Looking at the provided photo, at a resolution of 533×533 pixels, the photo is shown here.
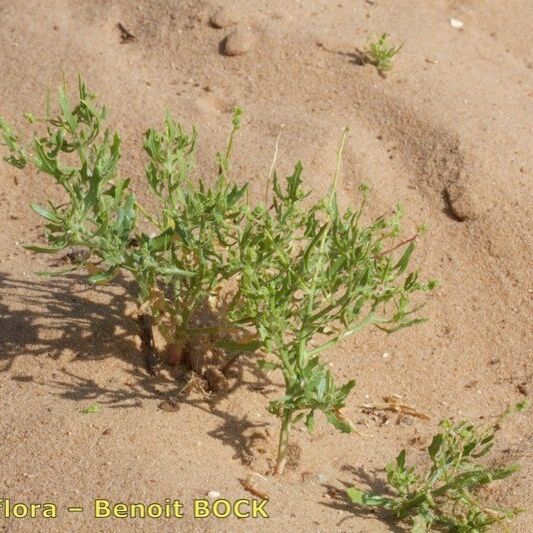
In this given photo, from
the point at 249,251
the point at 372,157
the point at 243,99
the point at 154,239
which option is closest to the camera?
the point at 249,251

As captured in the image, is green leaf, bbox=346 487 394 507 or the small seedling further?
the small seedling

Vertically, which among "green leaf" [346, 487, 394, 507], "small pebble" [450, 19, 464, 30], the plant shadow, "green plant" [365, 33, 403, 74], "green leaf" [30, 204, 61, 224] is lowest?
the plant shadow

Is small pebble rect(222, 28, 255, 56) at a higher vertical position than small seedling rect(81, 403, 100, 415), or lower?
higher

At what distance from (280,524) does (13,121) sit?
2.36 m

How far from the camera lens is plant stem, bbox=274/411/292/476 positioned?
2.67 metres

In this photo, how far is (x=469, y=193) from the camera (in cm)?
382

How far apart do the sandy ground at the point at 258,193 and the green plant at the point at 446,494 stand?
0.27 ft

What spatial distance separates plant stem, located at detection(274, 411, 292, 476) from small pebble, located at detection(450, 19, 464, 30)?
2.62 meters

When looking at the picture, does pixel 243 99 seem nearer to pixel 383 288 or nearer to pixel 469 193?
pixel 469 193

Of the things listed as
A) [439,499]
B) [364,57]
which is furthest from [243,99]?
[439,499]

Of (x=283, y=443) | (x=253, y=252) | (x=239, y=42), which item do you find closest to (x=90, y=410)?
(x=283, y=443)

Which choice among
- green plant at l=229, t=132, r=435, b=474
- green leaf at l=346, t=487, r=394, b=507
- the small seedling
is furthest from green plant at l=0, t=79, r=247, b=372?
green leaf at l=346, t=487, r=394, b=507

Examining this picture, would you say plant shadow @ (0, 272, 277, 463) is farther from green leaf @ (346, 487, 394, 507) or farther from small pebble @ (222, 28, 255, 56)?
small pebble @ (222, 28, 255, 56)

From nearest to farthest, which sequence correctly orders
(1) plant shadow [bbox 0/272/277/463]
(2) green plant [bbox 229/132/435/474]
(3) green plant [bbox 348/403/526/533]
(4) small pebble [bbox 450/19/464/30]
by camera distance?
(2) green plant [bbox 229/132/435/474], (3) green plant [bbox 348/403/526/533], (1) plant shadow [bbox 0/272/277/463], (4) small pebble [bbox 450/19/464/30]
